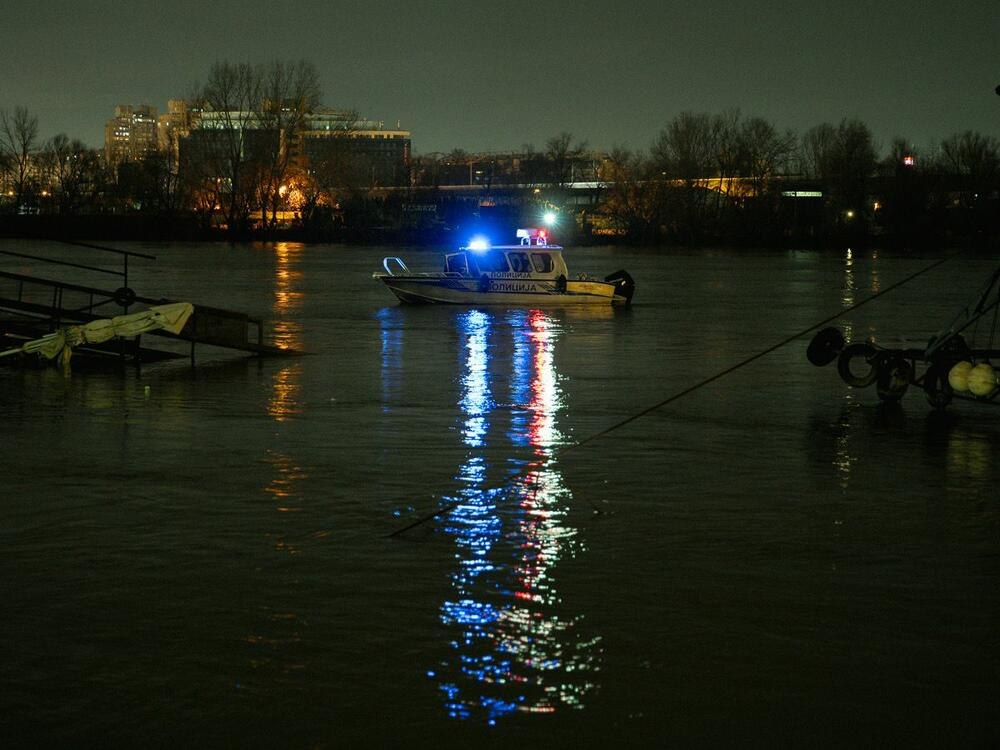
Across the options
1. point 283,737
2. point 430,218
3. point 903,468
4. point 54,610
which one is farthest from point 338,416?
point 430,218

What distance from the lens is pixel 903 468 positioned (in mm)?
14930

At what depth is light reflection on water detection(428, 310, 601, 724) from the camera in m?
7.72

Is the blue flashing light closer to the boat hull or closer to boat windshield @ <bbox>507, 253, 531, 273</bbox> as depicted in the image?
boat windshield @ <bbox>507, 253, 531, 273</bbox>

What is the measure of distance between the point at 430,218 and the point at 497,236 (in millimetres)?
17038

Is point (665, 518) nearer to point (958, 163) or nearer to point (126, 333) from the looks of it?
point (126, 333)

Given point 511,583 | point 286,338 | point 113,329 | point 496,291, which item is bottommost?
point 511,583

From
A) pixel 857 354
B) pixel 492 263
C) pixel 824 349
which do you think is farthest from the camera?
pixel 492 263

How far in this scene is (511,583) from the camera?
9.90m

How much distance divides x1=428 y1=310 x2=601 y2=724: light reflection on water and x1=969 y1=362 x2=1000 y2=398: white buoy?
17.5ft

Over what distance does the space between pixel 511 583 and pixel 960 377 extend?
10381 millimetres

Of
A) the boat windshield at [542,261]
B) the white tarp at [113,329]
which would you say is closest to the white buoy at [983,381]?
the white tarp at [113,329]

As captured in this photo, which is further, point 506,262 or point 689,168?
point 689,168

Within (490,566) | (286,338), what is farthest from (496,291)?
(490,566)

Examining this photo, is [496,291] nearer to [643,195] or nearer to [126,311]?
[126,311]
